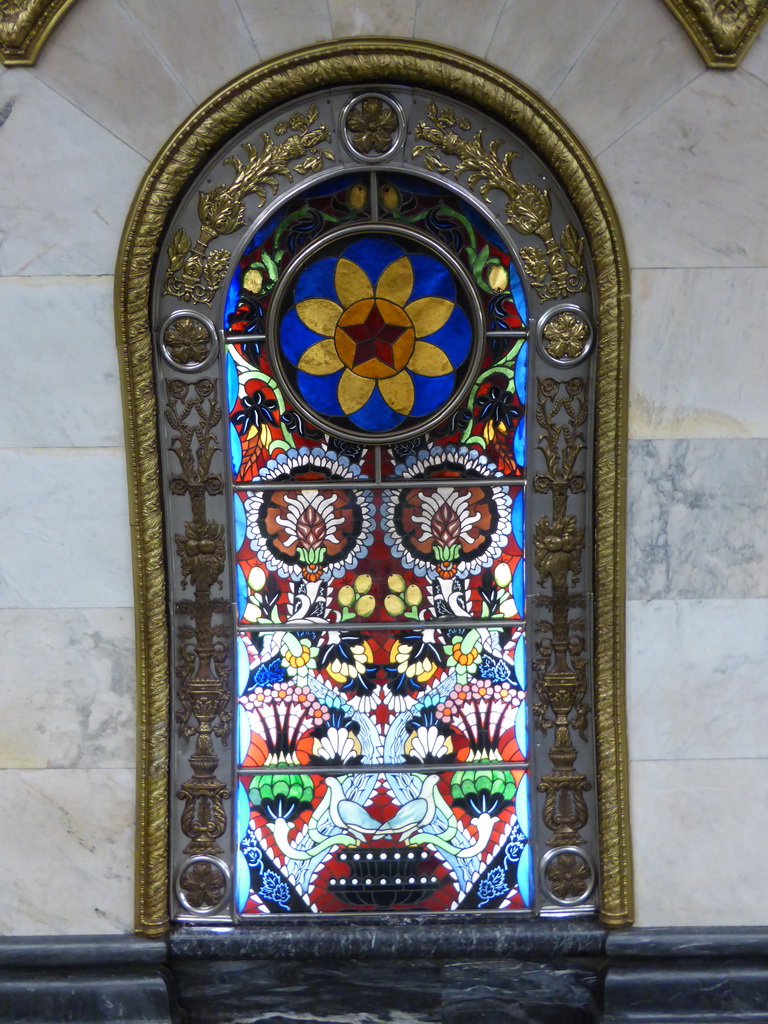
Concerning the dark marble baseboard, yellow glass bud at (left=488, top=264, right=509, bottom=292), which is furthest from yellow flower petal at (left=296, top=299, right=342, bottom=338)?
the dark marble baseboard

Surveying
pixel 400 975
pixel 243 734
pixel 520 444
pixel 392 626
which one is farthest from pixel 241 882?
pixel 520 444

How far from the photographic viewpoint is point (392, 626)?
317cm

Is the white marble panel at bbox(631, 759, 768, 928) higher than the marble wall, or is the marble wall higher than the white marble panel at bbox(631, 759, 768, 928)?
the marble wall

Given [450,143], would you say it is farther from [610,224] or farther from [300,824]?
[300,824]

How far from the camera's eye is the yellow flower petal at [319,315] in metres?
3.06

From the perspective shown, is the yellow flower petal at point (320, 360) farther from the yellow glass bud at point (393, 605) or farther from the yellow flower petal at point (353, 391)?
the yellow glass bud at point (393, 605)

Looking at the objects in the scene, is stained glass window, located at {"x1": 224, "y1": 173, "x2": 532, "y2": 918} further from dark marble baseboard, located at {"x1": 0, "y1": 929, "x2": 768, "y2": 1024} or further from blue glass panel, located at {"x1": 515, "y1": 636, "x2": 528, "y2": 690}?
dark marble baseboard, located at {"x1": 0, "y1": 929, "x2": 768, "y2": 1024}

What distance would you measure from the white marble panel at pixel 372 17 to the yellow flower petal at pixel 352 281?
2.07ft

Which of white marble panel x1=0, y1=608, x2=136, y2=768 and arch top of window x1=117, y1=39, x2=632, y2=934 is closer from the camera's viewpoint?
arch top of window x1=117, y1=39, x2=632, y2=934

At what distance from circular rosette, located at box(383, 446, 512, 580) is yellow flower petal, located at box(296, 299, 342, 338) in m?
0.50

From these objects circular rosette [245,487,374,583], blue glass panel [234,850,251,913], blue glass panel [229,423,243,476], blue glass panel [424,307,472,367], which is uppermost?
blue glass panel [424,307,472,367]

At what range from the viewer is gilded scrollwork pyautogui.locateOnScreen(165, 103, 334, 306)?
296 cm

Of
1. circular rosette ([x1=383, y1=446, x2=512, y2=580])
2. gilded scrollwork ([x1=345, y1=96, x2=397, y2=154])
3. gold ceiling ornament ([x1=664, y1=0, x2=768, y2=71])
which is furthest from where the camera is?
circular rosette ([x1=383, y1=446, x2=512, y2=580])

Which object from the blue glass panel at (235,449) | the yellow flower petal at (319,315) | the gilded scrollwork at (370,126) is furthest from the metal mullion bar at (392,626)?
the gilded scrollwork at (370,126)
